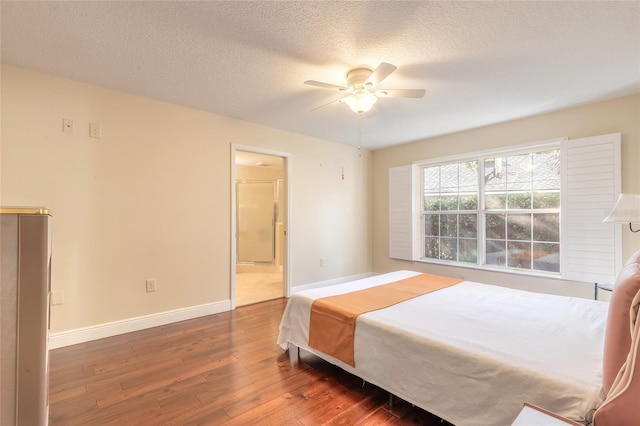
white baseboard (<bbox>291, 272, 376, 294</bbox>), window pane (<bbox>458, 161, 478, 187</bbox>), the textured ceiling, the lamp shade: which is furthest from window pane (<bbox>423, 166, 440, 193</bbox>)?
the lamp shade

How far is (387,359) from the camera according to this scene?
5.61 feet

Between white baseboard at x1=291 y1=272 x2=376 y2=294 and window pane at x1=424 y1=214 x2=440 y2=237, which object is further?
window pane at x1=424 y1=214 x2=440 y2=237

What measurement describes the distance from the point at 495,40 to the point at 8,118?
12.1ft

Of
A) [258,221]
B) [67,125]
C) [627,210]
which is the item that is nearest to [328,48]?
[67,125]

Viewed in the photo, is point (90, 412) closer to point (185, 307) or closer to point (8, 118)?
point (185, 307)

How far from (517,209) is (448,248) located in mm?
1057

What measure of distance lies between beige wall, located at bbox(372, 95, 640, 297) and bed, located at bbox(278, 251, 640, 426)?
136 centimetres

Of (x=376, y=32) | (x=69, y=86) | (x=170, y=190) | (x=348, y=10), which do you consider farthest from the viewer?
(x=170, y=190)

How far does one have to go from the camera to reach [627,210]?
87.4 inches

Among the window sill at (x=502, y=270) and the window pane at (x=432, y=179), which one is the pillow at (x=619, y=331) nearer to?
the window sill at (x=502, y=270)

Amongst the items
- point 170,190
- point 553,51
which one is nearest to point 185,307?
point 170,190

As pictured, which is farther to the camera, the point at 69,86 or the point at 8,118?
the point at 69,86

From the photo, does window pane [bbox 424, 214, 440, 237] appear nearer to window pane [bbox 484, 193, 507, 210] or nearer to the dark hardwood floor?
window pane [bbox 484, 193, 507, 210]

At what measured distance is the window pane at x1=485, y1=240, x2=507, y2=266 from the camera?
3.69 metres
